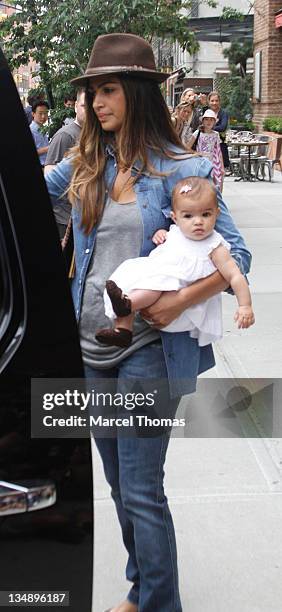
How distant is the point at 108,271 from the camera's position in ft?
8.06

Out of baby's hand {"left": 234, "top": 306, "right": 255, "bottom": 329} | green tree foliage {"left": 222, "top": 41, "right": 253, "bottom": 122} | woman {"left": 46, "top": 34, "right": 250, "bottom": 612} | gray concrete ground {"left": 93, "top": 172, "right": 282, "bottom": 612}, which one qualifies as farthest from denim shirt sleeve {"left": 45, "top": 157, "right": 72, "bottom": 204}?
green tree foliage {"left": 222, "top": 41, "right": 253, "bottom": 122}

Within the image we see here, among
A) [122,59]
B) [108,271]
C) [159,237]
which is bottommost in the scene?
[108,271]

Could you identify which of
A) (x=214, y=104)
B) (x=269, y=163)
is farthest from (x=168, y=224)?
(x=269, y=163)

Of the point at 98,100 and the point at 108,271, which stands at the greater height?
the point at 98,100

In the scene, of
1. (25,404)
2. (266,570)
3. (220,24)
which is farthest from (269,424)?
(220,24)

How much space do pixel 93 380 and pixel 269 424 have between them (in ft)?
7.05

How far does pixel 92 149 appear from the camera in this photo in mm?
2543

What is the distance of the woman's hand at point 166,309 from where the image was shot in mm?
2334

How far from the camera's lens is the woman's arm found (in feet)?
7.66

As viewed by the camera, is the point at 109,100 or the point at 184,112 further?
the point at 184,112

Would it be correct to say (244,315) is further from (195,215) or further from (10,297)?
(10,297)

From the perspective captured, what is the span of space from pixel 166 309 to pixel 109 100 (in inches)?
24.0

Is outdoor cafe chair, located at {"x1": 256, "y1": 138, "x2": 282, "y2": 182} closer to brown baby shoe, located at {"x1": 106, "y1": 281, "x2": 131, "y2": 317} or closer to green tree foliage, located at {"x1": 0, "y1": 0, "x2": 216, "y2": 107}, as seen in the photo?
green tree foliage, located at {"x1": 0, "y1": 0, "x2": 216, "y2": 107}

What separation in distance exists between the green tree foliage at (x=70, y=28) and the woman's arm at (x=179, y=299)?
5.97 m
